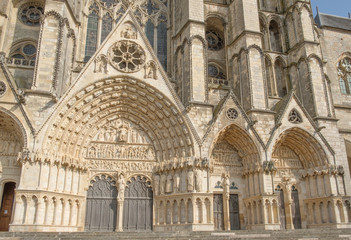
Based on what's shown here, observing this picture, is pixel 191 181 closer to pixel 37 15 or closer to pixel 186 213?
pixel 186 213

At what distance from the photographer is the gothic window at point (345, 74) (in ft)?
56.0

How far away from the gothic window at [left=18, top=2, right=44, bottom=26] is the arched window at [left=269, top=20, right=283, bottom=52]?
10819mm

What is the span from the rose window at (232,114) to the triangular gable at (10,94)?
697 centimetres

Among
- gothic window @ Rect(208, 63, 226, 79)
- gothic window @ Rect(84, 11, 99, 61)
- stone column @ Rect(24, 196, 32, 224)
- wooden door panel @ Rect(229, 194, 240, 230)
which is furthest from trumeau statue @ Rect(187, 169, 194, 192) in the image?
gothic window @ Rect(84, 11, 99, 61)

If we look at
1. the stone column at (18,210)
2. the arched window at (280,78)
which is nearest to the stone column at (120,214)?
the stone column at (18,210)

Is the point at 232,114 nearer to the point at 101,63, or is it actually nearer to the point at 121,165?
the point at 121,165

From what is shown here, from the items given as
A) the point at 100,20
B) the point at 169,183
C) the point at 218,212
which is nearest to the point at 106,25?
the point at 100,20

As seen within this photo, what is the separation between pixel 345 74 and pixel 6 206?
1669 cm

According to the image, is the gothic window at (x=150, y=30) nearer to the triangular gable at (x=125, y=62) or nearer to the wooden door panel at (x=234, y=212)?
the triangular gable at (x=125, y=62)

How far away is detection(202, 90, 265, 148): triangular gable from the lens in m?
12.6

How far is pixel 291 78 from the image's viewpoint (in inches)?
604

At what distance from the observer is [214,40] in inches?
645

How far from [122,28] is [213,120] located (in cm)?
524

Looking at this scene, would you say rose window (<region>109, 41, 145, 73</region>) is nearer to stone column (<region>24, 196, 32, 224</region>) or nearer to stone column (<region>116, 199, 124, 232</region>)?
stone column (<region>116, 199, 124, 232</region>)
